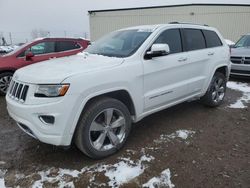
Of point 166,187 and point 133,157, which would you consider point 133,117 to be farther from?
point 166,187

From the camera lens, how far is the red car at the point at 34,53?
7117 millimetres

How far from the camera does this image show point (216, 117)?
5203 mm

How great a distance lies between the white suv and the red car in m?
3.43

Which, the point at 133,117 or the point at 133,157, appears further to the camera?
the point at 133,117

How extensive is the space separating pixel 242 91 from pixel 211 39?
2.85 metres

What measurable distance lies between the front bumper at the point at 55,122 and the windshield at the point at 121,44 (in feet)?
4.35

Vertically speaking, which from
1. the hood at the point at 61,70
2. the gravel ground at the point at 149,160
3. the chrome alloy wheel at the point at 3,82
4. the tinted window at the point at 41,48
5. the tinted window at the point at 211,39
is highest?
the tinted window at the point at 211,39

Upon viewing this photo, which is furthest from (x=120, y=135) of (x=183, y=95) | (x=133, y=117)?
(x=183, y=95)

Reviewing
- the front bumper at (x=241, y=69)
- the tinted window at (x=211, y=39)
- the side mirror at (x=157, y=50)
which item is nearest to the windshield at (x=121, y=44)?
the side mirror at (x=157, y=50)

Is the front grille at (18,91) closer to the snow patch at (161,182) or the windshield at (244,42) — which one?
the snow patch at (161,182)

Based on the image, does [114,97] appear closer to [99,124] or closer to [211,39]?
[99,124]

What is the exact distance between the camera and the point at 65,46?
26.5 ft

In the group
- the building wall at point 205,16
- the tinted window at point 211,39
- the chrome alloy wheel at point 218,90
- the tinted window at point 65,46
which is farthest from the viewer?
the building wall at point 205,16

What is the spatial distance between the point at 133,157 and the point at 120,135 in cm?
37
